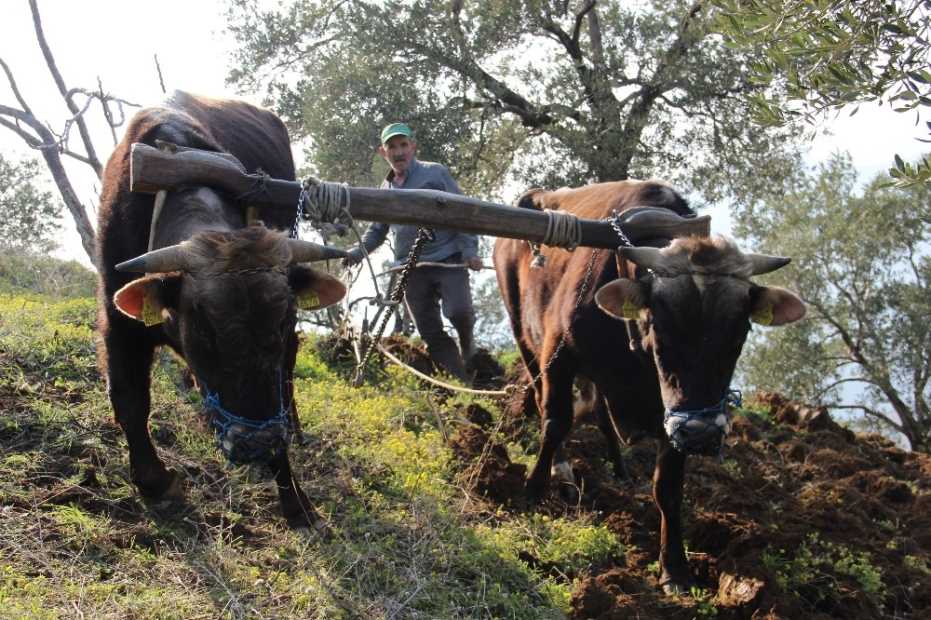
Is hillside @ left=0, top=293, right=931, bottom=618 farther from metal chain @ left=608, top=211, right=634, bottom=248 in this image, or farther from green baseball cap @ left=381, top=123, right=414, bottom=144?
green baseball cap @ left=381, top=123, right=414, bottom=144

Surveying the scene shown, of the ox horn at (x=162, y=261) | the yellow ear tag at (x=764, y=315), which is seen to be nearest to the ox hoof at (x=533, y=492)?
the yellow ear tag at (x=764, y=315)

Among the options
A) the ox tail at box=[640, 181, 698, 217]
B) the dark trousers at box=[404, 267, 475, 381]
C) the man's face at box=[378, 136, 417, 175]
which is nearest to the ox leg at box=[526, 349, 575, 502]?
the ox tail at box=[640, 181, 698, 217]

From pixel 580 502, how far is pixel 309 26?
11342 millimetres

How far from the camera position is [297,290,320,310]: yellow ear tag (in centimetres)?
445

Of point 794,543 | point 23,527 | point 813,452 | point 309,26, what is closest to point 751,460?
point 813,452

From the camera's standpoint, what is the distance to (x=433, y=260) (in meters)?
8.37

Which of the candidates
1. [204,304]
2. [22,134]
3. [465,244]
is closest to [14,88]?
[22,134]

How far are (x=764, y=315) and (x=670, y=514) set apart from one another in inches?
53.5

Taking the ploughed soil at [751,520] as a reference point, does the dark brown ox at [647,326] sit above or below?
above

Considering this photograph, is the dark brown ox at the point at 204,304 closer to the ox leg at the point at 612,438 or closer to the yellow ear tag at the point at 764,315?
the yellow ear tag at the point at 764,315

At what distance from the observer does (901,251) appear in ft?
61.1

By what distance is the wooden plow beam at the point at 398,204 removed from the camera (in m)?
4.41

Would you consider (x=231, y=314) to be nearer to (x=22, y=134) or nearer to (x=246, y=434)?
(x=246, y=434)

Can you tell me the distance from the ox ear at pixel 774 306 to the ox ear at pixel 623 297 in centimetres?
60
